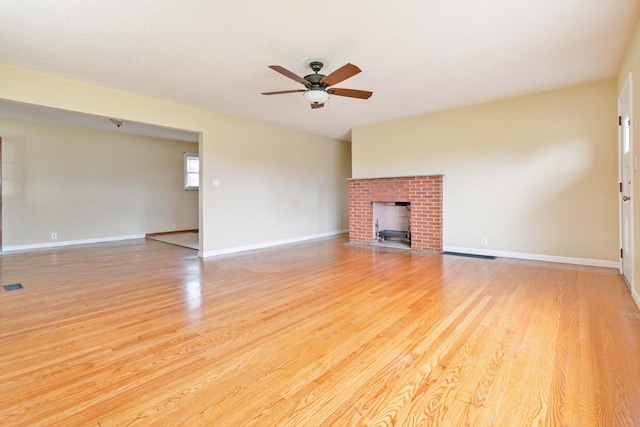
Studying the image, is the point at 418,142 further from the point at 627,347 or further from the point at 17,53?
the point at 17,53

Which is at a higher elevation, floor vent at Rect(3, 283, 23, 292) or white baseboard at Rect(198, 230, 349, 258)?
white baseboard at Rect(198, 230, 349, 258)

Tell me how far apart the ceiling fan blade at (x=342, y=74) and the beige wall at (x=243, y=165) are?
2735 mm

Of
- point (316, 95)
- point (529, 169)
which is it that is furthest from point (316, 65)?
point (529, 169)

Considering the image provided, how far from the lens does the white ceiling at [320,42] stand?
7.73ft

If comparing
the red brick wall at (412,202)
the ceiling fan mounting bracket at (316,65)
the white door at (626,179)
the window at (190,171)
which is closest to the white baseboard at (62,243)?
the window at (190,171)

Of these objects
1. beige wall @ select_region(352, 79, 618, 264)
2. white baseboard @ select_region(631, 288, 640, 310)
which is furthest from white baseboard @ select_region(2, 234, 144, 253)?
white baseboard @ select_region(631, 288, 640, 310)

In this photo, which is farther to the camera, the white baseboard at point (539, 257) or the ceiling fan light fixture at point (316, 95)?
the white baseboard at point (539, 257)

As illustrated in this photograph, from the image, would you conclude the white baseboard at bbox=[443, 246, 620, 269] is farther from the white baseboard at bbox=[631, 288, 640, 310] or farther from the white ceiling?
the white ceiling

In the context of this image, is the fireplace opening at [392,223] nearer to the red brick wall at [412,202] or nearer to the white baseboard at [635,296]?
the red brick wall at [412,202]

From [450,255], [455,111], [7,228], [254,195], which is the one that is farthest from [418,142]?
[7,228]

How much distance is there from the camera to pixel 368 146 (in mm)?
6168

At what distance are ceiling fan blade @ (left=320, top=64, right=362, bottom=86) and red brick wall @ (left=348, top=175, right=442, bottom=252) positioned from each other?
2.89 m

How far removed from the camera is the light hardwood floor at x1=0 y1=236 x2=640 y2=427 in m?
1.37

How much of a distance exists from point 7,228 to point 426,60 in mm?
7515
